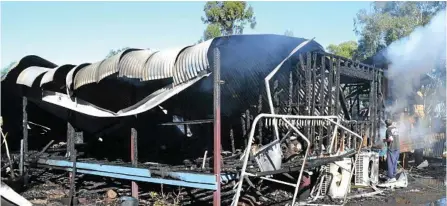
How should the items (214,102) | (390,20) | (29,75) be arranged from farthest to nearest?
(390,20) < (29,75) < (214,102)

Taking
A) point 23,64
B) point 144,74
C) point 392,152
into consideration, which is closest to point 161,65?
point 144,74

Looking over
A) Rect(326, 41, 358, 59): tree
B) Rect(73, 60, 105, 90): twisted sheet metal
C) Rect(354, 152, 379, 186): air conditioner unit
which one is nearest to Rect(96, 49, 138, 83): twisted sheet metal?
Rect(73, 60, 105, 90): twisted sheet metal

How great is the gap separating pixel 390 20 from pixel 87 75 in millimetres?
22839

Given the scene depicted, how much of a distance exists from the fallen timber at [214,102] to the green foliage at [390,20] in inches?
536

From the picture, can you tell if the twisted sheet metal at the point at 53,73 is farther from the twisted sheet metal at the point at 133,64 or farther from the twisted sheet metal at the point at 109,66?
the twisted sheet metal at the point at 133,64

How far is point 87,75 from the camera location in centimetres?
792

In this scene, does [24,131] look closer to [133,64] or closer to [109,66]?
[109,66]

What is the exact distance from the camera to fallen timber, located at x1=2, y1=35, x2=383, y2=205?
6.86 metres

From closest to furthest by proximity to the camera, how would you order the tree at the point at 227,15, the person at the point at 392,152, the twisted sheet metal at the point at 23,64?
the twisted sheet metal at the point at 23,64 < the person at the point at 392,152 < the tree at the point at 227,15

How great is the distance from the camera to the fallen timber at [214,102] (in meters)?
6.86

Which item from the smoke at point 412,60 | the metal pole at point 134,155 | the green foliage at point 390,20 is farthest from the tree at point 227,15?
the metal pole at point 134,155

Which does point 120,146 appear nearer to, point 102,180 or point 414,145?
point 102,180

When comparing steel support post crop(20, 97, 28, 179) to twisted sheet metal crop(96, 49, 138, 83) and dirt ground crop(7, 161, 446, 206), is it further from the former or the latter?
twisted sheet metal crop(96, 49, 138, 83)

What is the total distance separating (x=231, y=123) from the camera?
11305 millimetres
